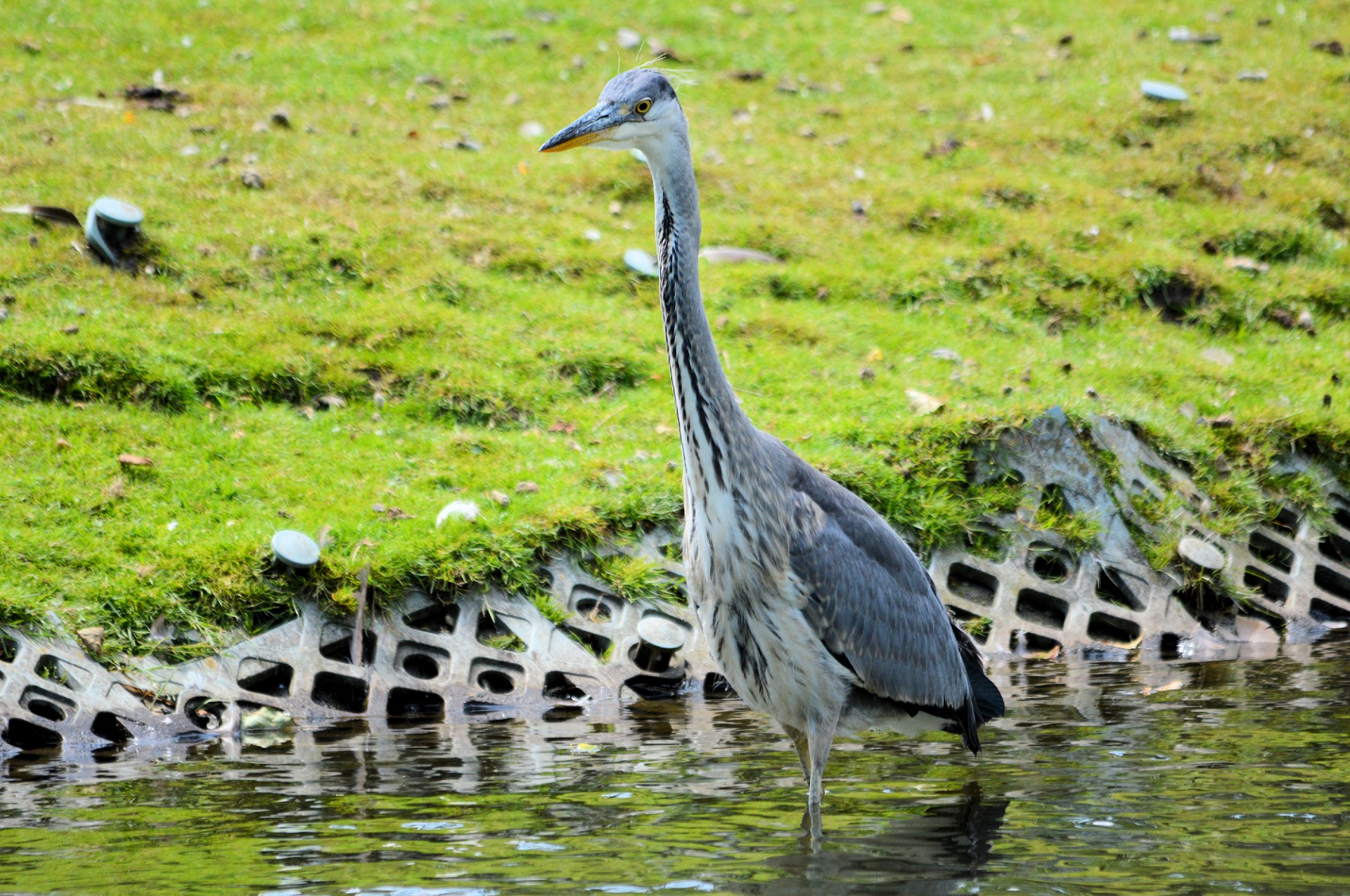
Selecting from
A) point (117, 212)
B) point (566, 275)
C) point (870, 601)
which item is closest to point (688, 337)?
point (870, 601)

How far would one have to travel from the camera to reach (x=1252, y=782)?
5656 mm

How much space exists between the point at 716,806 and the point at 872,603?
1.12 metres

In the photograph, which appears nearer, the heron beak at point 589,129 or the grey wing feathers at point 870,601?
the heron beak at point 589,129

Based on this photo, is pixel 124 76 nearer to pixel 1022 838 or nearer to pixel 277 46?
pixel 277 46

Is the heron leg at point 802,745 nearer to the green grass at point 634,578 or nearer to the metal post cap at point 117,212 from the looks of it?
the green grass at point 634,578

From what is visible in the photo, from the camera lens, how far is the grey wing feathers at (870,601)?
5766mm

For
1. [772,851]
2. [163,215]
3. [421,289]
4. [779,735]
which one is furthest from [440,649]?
[163,215]

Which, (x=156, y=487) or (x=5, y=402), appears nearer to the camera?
(x=156, y=487)

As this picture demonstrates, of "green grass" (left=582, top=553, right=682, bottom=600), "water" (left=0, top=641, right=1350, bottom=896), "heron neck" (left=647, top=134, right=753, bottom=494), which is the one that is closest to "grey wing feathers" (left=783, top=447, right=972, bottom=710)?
"water" (left=0, top=641, right=1350, bottom=896)

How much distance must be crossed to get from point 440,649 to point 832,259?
19.0 feet

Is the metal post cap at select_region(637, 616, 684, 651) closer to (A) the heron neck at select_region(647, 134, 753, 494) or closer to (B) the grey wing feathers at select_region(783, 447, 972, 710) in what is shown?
(B) the grey wing feathers at select_region(783, 447, 972, 710)

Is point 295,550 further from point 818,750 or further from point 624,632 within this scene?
point 818,750

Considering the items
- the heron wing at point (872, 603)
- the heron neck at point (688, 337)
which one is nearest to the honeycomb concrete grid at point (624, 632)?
the heron wing at point (872, 603)

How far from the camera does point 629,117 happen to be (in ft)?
17.6
